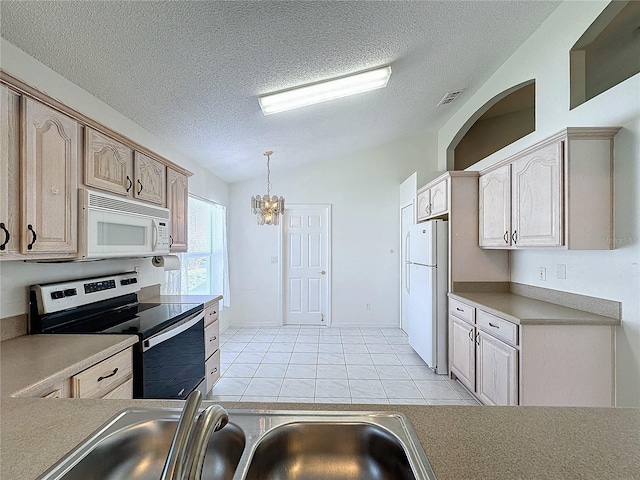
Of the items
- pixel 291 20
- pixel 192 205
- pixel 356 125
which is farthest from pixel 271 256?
pixel 291 20

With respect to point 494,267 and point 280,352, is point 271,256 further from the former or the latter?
point 494,267

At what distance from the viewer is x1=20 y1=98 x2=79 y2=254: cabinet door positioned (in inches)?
54.7

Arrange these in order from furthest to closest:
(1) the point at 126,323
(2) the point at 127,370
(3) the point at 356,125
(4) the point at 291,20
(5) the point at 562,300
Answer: (3) the point at 356,125, (5) the point at 562,300, (1) the point at 126,323, (4) the point at 291,20, (2) the point at 127,370

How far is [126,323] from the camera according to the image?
1946mm

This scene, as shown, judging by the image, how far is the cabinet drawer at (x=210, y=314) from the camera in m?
2.66

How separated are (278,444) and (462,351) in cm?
257

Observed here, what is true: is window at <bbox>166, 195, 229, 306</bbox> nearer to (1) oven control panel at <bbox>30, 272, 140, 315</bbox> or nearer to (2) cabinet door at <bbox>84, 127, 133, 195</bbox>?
(1) oven control panel at <bbox>30, 272, 140, 315</bbox>

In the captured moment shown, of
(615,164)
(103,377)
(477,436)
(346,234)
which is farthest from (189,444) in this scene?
(346,234)

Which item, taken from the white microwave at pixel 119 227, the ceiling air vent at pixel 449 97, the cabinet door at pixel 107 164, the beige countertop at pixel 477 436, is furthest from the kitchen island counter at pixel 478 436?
the ceiling air vent at pixel 449 97

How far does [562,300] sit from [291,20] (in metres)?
2.81

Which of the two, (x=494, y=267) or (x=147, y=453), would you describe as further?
(x=494, y=267)

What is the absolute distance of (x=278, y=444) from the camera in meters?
0.84

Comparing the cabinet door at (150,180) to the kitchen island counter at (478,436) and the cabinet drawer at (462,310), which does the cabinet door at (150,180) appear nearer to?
the kitchen island counter at (478,436)

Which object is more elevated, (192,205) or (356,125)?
(356,125)
